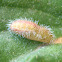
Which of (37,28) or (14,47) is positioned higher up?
(37,28)

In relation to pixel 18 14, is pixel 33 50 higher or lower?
lower

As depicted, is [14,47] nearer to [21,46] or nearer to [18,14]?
[21,46]

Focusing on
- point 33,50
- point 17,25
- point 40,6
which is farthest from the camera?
point 40,6

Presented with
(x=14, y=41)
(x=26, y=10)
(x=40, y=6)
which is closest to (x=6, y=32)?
(x=14, y=41)

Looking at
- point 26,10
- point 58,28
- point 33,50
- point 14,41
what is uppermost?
point 26,10

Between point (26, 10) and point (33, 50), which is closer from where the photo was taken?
point (33, 50)

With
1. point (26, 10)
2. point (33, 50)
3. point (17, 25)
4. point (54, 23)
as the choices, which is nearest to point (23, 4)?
point (26, 10)

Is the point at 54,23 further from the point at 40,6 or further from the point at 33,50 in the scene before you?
the point at 33,50

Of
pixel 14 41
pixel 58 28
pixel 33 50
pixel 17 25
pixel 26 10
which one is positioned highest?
pixel 26 10

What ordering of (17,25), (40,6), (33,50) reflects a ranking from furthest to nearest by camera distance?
(40,6)
(33,50)
(17,25)
